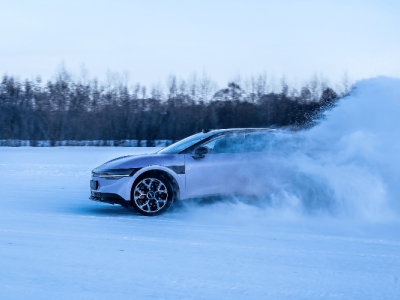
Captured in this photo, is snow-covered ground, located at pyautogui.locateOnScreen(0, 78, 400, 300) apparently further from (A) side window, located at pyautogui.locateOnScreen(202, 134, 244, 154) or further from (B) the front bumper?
(A) side window, located at pyautogui.locateOnScreen(202, 134, 244, 154)

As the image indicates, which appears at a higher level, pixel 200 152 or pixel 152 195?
pixel 200 152

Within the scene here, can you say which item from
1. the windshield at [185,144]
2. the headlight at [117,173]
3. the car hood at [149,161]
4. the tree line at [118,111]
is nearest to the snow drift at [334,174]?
the windshield at [185,144]

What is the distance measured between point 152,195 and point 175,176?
51 centimetres

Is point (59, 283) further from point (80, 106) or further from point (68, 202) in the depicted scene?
point (80, 106)

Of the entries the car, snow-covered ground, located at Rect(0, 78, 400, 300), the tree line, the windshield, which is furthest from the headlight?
the tree line

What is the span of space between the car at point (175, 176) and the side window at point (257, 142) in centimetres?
2

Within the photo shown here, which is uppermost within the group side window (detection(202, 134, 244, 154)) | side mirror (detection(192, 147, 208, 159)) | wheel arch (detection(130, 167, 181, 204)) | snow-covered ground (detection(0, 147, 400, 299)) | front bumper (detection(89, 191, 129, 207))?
side window (detection(202, 134, 244, 154))

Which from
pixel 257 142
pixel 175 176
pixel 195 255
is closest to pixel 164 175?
pixel 175 176

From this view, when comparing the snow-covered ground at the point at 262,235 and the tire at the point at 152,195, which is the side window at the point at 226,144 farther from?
the tire at the point at 152,195

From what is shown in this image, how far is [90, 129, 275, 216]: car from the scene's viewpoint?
24.1 feet

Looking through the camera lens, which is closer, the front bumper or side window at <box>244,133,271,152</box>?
the front bumper

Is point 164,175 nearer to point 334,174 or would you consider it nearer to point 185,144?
point 185,144

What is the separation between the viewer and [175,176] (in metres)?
7.38

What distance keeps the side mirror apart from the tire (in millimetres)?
640
